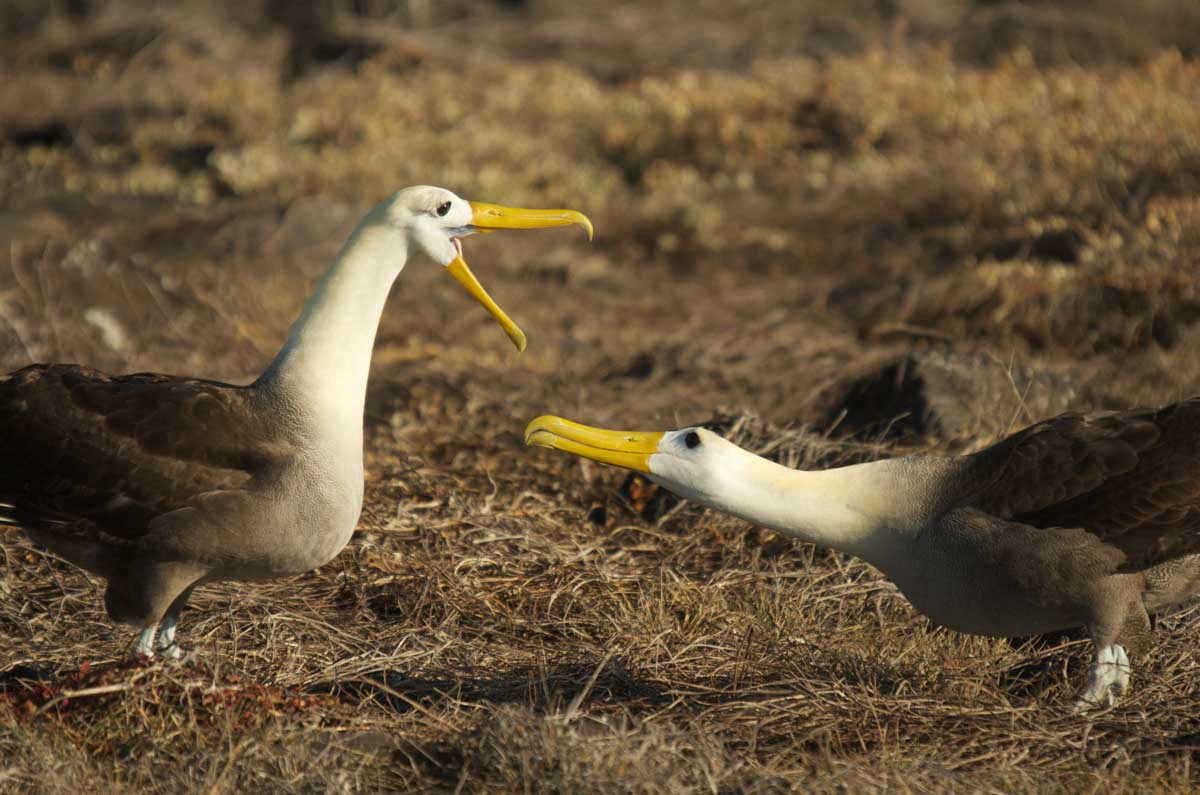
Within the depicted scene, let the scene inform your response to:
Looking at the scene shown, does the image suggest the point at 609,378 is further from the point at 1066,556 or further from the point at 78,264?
the point at 1066,556

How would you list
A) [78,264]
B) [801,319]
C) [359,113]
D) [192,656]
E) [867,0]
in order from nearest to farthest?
[192,656] < [78,264] < [801,319] < [359,113] < [867,0]

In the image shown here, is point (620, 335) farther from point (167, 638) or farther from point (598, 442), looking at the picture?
point (167, 638)

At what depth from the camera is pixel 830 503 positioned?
4207 millimetres

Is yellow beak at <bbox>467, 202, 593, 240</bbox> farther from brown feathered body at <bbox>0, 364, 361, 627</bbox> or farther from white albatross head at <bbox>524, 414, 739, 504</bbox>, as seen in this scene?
brown feathered body at <bbox>0, 364, 361, 627</bbox>

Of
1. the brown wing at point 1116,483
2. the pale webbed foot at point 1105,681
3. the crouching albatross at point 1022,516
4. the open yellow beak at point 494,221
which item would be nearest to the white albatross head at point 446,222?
the open yellow beak at point 494,221

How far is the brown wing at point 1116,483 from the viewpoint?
161 inches

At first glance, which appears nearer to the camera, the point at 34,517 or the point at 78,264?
the point at 34,517

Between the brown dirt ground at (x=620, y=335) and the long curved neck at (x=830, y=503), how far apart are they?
41 cm

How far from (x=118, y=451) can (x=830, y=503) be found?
208cm

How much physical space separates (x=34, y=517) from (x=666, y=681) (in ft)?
6.35

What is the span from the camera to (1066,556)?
4.06m

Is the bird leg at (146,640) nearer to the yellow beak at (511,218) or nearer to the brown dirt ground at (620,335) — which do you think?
the brown dirt ground at (620,335)

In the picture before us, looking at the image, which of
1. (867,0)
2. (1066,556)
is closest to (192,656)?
(1066,556)

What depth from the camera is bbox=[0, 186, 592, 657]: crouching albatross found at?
407 cm
